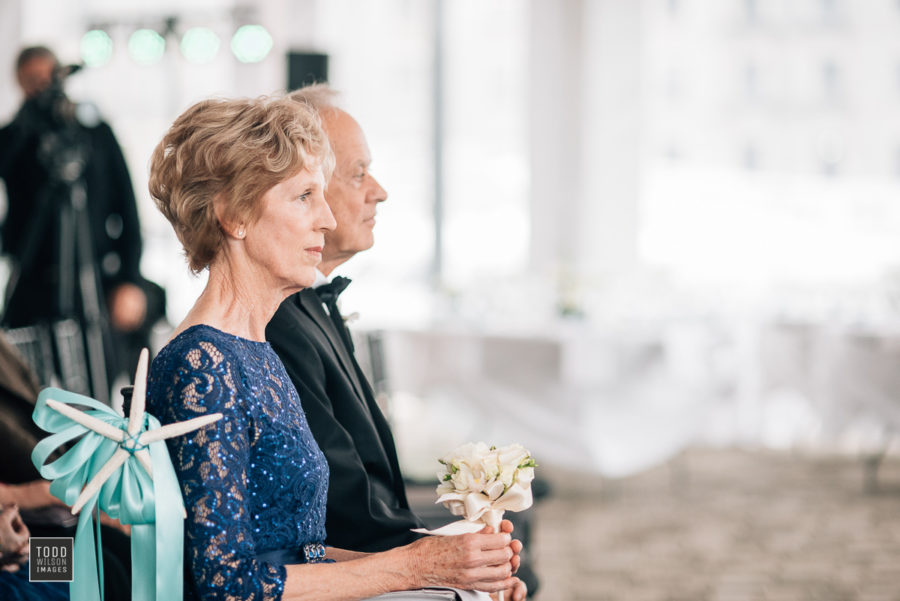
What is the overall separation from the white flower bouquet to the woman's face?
40 centimetres

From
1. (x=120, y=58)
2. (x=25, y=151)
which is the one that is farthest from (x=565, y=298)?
(x=120, y=58)

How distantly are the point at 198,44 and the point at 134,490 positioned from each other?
21.7 ft

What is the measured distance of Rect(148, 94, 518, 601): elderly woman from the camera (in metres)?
1.24

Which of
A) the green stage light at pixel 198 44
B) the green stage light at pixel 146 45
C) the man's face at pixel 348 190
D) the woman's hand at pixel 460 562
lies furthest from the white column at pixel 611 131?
the woman's hand at pixel 460 562

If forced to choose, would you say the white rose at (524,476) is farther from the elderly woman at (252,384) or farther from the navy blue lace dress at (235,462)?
the navy blue lace dress at (235,462)

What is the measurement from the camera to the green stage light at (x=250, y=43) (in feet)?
23.8

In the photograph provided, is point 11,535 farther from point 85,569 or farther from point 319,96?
point 319,96

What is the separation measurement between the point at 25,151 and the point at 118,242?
0.53m

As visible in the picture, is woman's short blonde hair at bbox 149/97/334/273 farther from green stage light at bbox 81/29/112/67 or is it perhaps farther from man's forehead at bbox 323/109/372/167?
green stage light at bbox 81/29/112/67

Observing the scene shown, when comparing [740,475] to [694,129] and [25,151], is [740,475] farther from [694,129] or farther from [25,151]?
[25,151]

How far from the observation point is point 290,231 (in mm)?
1421

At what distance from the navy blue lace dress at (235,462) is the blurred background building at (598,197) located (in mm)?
3458

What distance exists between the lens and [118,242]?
421 cm

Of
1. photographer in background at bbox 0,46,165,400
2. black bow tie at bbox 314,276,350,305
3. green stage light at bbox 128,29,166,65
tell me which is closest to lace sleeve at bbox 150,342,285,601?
black bow tie at bbox 314,276,350,305
